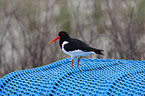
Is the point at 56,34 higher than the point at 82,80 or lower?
higher

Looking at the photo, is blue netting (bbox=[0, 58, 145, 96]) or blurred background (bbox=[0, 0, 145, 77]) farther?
blurred background (bbox=[0, 0, 145, 77])

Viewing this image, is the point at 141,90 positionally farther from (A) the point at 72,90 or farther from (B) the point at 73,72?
(B) the point at 73,72

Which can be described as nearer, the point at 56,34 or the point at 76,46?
the point at 76,46

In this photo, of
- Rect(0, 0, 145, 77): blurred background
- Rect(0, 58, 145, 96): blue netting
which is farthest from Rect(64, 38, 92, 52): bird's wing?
Rect(0, 0, 145, 77): blurred background

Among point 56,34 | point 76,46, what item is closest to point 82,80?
point 76,46

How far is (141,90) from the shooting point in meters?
1.75

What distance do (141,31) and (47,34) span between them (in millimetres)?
1461

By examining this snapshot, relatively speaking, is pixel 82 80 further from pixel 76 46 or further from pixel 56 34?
pixel 56 34

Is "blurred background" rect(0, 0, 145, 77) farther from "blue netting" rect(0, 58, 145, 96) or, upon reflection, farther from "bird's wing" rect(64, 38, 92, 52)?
"bird's wing" rect(64, 38, 92, 52)

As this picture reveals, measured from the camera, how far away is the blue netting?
1793 millimetres

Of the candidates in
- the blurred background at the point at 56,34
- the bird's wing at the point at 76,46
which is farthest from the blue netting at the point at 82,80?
the blurred background at the point at 56,34

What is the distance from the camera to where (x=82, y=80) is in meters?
1.98

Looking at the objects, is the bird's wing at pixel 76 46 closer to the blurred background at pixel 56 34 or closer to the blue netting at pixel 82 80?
the blue netting at pixel 82 80

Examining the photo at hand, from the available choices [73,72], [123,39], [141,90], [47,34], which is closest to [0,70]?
[47,34]
